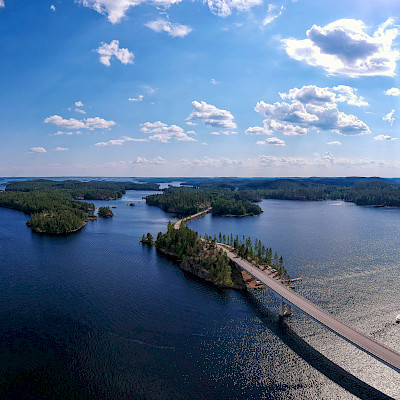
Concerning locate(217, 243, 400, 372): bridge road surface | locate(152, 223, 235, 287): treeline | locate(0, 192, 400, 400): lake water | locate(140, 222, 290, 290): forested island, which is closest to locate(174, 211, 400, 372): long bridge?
Result: locate(217, 243, 400, 372): bridge road surface

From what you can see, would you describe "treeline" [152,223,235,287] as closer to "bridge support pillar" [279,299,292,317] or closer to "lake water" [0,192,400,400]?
"lake water" [0,192,400,400]

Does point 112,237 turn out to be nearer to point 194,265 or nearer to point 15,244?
point 15,244

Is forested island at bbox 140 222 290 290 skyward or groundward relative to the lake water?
skyward

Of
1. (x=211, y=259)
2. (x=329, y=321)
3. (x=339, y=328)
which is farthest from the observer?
(x=211, y=259)

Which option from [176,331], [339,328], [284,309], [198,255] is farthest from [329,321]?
[198,255]

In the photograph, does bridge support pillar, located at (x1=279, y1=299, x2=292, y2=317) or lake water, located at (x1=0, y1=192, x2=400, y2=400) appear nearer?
lake water, located at (x1=0, y1=192, x2=400, y2=400)

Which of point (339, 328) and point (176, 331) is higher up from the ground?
point (339, 328)

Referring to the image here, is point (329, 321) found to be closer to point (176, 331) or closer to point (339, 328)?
point (339, 328)
